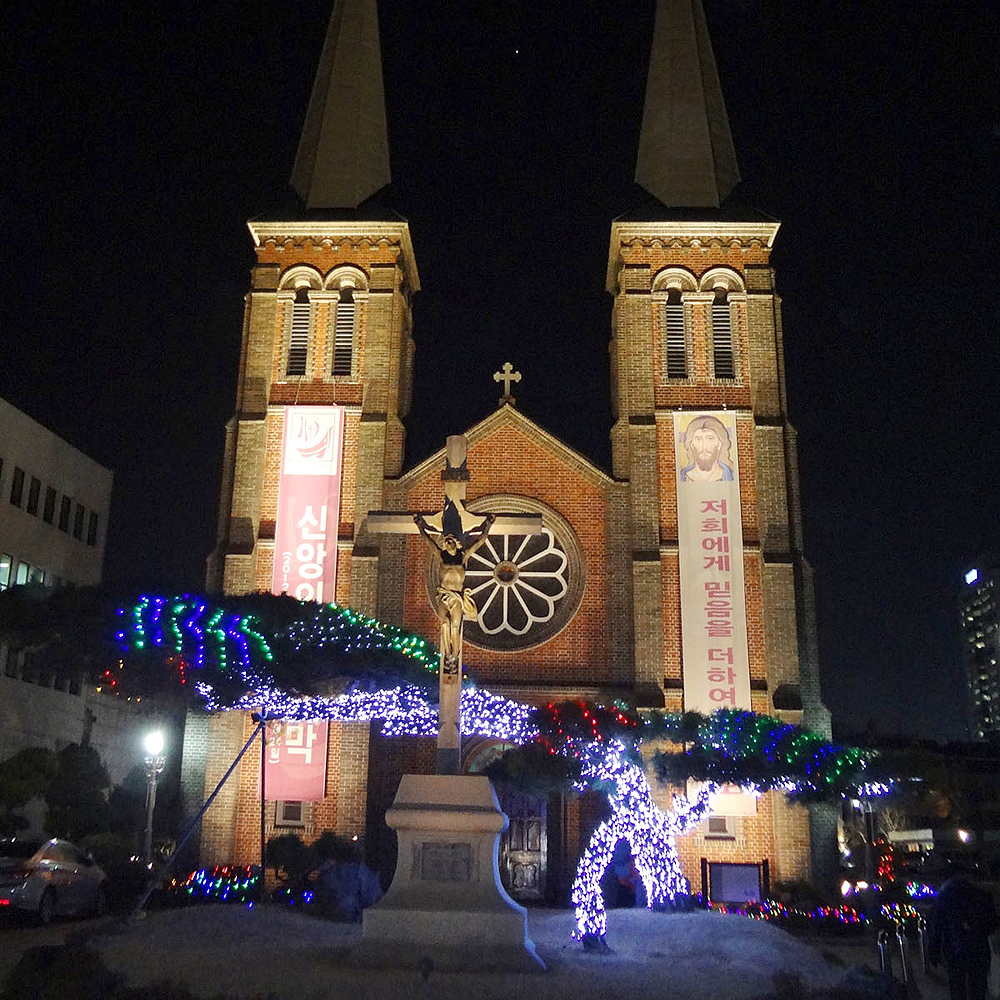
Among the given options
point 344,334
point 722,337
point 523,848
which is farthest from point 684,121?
point 523,848

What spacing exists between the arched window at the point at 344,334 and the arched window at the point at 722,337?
28.8 feet

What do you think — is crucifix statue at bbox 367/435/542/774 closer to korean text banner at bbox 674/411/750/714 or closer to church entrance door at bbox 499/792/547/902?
church entrance door at bbox 499/792/547/902

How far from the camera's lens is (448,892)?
11398mm

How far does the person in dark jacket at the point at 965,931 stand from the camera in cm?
902

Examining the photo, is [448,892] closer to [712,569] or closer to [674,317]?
[712,569]

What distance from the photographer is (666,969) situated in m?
11.6

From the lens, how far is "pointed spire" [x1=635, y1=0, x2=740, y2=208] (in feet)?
95.0

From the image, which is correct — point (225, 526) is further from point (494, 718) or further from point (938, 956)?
point (938, 956)

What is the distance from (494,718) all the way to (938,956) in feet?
31.5

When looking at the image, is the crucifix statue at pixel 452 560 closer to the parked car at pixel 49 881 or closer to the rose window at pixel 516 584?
the parked car at pixel 49 881

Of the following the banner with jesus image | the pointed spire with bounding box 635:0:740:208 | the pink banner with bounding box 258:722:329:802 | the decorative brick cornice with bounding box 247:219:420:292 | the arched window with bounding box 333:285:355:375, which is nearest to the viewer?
the pink banner with bounding box 258:722:329:802

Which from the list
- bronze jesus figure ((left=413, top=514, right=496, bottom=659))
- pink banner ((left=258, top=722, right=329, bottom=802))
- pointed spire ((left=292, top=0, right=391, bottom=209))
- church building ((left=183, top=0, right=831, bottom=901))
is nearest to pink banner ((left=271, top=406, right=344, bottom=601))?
church building ((left=183, top=0, right=831, bottom=901))

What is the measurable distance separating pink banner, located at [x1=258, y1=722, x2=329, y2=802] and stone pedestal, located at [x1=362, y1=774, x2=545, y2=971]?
36.6 feet

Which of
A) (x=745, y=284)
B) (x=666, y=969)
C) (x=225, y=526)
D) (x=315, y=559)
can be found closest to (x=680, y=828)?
(x=666, y=969)
